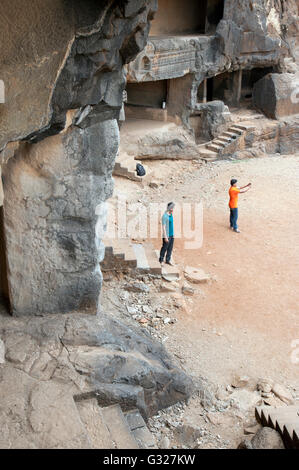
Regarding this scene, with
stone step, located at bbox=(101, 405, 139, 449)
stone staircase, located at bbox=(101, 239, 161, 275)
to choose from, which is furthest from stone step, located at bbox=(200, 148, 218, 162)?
stone step, located at bbox=(101, 405, 139, 449)

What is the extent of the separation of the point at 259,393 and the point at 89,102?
4195mm

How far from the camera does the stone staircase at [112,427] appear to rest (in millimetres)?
4586

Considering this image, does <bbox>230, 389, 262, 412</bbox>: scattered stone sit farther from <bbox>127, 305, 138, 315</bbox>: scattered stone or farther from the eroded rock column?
the eroded rock column

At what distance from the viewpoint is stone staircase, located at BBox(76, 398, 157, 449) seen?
15.0 ft

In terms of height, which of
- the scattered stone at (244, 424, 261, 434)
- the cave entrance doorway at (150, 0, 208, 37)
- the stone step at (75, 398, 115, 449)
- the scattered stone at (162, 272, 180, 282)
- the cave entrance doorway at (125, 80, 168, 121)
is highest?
the cave entrance doorway at (150, 0, 208, 37)

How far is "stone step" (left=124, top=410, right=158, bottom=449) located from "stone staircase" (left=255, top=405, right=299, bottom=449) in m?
1.28

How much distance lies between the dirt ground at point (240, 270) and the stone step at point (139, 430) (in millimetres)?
1742

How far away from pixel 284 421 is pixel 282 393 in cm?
133

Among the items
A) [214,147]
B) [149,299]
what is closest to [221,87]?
[214,147]

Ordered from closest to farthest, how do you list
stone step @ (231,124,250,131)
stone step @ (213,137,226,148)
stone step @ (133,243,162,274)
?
stone step @ (133,243,162,274), stone step @ (213,137,226,148), stone step @ (231,124,250,131)

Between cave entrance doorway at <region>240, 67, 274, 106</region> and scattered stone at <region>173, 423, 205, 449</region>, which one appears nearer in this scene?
scattered stone at <region>173, 423, 205, 449</region>

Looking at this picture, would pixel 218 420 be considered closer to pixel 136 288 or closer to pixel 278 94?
pixel 136 288
